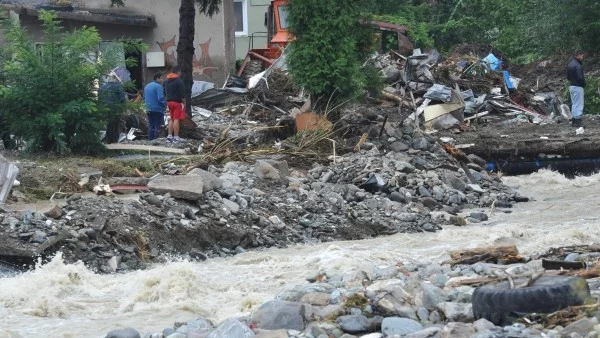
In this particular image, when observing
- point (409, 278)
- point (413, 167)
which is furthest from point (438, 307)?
point (413, 167)

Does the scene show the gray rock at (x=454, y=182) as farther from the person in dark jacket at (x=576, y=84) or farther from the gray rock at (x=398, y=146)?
the person in dark jacket at (x=576, y=84)

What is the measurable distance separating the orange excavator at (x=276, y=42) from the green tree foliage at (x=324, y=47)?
8617 mm

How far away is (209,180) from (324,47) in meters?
6.61

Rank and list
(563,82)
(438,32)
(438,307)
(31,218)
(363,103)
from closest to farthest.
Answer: (438,307), (31,218), (363,103), (563,82), (438,32)

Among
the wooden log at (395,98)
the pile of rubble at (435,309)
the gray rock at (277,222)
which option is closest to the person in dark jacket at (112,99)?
the gray rock at (277,222)

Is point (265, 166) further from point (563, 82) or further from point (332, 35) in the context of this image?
point (563, 82)

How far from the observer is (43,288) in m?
10.8

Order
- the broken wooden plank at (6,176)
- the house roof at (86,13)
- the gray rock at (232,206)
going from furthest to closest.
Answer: the house roof at (86,13) < the gray rock at (232,206) < the broken wooden plank at (6,176)

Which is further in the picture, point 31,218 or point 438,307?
point 31,218

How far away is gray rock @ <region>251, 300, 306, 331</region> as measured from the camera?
7.96 metres

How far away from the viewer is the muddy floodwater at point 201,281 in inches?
374

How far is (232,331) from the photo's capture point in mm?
7730

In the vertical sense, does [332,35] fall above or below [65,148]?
above

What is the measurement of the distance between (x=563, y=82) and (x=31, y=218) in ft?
69.4
